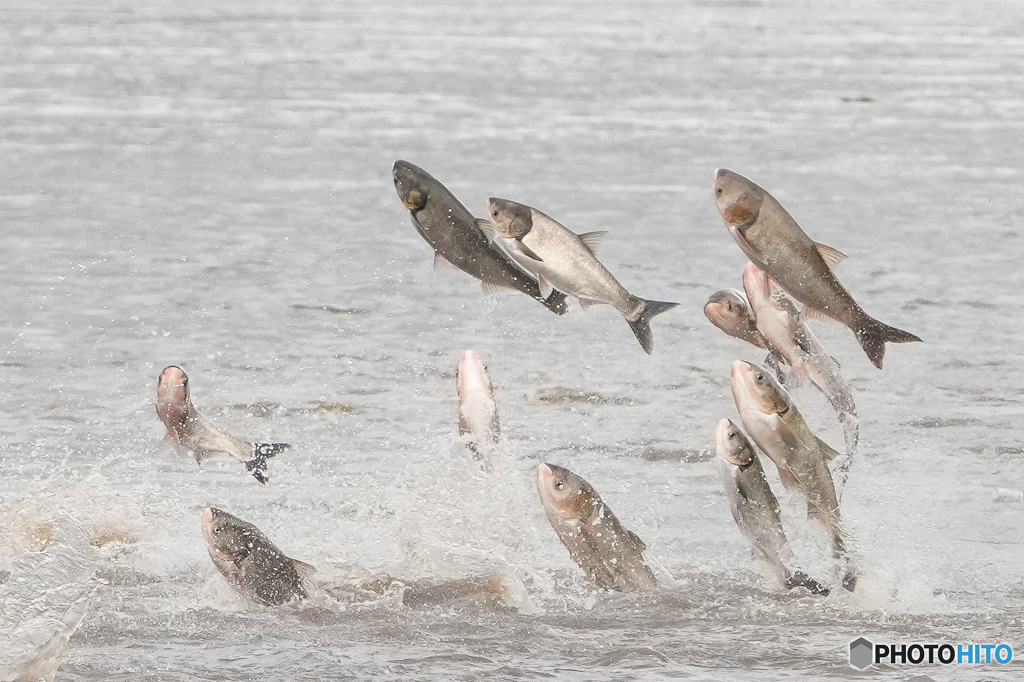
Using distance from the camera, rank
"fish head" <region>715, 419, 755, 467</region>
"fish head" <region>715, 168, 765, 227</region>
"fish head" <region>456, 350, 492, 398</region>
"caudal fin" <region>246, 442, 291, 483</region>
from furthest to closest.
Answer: "fish head" <region>456, 350, 492, 398</region>
"caudal fin" <region>246, 442, 291, 483</region>
"fish head" <region>715, 419, 755, 467</region>
"fish head" <region>715, 168, 765, 227</region>

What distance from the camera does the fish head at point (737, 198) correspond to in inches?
189

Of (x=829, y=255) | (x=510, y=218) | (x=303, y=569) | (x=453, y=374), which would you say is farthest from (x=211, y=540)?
(x=453, y=374)

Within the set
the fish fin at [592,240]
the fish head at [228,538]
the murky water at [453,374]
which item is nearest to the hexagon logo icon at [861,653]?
the murky water at [453,374]

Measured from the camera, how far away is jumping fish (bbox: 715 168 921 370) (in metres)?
4.84

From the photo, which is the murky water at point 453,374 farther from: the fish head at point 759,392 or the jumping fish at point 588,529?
the fish head at point 759,392

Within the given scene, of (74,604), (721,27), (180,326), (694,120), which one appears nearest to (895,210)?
(694,120)

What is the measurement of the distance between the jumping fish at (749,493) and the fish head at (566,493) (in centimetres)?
49

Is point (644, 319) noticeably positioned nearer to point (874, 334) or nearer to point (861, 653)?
point (874, 334)

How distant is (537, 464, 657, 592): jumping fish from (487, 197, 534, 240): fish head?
3.06 feet

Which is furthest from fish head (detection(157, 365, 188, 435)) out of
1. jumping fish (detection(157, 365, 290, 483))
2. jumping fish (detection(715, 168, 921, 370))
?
jumping fish (detection(715, 168, 921, 370))

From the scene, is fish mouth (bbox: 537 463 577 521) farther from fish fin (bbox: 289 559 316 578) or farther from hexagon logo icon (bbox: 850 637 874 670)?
hexagon logo icon (bbox: 850 637 874 670)

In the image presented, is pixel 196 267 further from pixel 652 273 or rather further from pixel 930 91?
pixel 930 91

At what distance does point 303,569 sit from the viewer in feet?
18.6

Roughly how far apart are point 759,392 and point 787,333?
38cm
